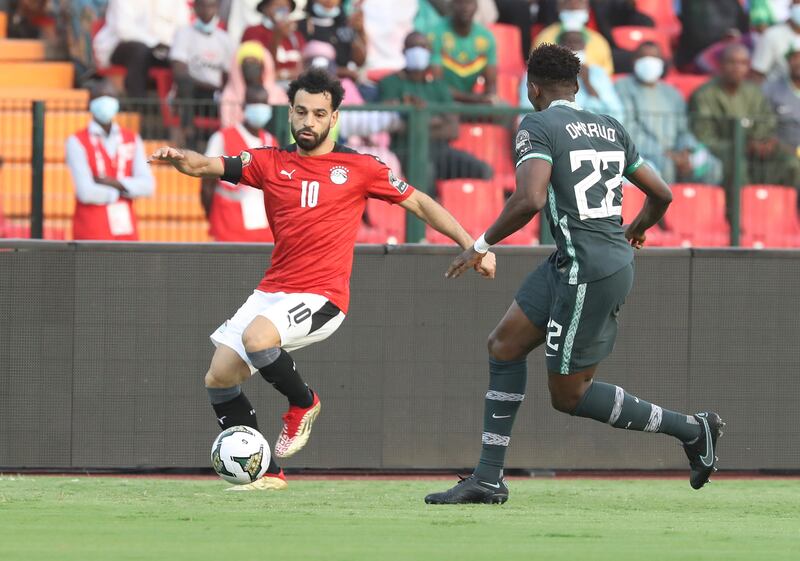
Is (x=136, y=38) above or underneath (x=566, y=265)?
above

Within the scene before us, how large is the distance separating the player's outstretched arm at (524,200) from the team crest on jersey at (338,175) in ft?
4.05

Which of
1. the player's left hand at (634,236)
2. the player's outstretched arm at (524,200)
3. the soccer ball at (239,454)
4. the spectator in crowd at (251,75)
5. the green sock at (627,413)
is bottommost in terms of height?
the soccer ball at (239,454)

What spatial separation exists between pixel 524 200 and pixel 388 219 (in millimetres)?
4198

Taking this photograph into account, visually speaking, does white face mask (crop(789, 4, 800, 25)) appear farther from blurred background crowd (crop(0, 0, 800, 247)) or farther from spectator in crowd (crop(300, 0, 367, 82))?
spectator in crowd (crop(300, 0, 367, 82))

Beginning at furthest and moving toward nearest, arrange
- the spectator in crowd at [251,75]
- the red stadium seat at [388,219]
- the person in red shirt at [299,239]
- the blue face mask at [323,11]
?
the blue face mask at [323,11] < the spectator in crowd at [251,75] < the red stadium seat at [388,219] < the person in red shirt at [299,239]

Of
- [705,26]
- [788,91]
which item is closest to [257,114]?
[788,91]

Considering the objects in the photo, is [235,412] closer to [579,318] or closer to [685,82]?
[579,318]

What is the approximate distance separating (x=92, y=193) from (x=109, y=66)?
3537mm

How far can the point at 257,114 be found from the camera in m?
11.6

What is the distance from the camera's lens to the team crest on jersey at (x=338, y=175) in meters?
8.47

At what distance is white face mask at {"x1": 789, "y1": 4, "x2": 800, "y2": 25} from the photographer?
53.0ft

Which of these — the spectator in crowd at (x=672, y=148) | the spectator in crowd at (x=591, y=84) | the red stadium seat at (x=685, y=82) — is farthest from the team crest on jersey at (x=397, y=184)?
the red stadium seat at (x=685, y=82)

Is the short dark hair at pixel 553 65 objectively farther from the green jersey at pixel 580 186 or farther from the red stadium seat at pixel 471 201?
the red stadium seat at pixel 471 201

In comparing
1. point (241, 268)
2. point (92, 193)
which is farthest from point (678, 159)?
point (92, 193)
